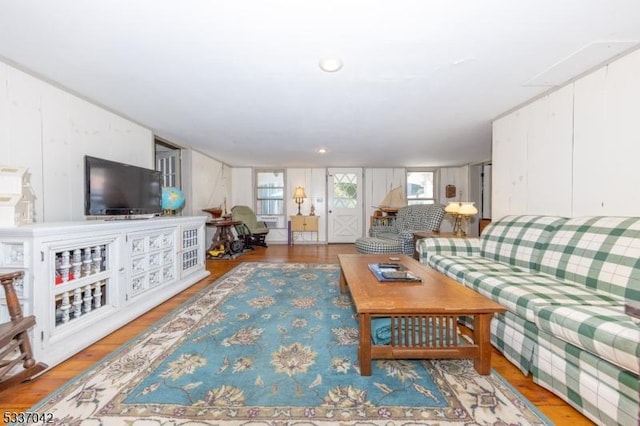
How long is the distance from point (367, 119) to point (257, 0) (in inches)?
76.2

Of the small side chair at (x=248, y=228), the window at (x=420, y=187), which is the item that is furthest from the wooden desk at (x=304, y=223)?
the window at (x=420, y=187)

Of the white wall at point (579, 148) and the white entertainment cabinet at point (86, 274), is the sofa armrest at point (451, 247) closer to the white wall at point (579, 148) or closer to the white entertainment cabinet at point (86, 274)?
the white wall at point (579, 148)

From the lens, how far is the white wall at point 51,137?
1.82 meters

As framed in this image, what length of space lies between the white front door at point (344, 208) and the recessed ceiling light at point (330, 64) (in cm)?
475

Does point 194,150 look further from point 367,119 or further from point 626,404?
point 626,404

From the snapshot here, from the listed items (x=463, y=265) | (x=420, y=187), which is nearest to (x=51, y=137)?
(x=463, y=265)

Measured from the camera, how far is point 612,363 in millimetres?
1072

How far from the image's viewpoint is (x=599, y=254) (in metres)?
1.62

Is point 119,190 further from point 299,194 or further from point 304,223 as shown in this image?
point 304,223

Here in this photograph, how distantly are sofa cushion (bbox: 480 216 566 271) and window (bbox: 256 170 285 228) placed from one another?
484 cm

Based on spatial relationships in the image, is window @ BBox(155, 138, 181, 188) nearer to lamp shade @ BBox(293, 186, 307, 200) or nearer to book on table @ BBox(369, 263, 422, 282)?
lamp shade @ BBox(293, 186, 307, 200)

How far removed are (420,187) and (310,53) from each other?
18.6ft

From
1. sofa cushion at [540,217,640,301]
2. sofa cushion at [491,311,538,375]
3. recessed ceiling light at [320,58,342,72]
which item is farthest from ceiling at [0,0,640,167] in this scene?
sofa cushion at [491,311,538,375]

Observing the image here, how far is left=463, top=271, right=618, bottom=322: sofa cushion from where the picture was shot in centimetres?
139
